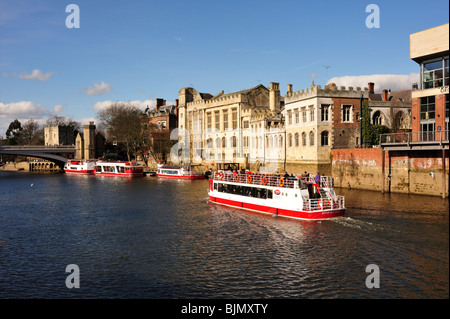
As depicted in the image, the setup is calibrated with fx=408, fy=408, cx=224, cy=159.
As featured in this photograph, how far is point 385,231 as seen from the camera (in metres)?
29.8

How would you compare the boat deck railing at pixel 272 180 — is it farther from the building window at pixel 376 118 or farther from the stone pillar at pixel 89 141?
the stone pillar at pixel 89 141

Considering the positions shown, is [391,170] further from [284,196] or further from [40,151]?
[40,151]

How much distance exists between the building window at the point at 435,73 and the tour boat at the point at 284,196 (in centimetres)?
1615

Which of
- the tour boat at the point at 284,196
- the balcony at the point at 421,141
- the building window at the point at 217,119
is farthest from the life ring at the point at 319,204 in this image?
→ the building window at the point at 217,119

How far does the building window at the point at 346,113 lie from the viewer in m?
61.8

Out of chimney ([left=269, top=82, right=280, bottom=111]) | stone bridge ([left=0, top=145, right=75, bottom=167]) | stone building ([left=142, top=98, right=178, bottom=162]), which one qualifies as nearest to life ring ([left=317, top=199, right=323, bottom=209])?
chimney ([left=269, top=82, right=280, bottom=111])

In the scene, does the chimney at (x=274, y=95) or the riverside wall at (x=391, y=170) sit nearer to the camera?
the riverside wall at (x=391, y=170)

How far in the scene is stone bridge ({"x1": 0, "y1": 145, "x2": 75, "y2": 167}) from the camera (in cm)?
11325

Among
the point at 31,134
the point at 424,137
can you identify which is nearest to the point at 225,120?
the point at 424,137

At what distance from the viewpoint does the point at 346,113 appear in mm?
61938

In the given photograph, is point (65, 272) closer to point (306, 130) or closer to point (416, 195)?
point (416, 195)

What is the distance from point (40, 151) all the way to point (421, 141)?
104 meters

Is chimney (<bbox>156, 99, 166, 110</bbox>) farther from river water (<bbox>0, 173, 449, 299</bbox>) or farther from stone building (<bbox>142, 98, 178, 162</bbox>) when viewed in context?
river water (<bbox>0, 173, 449, 299</bbox>)
